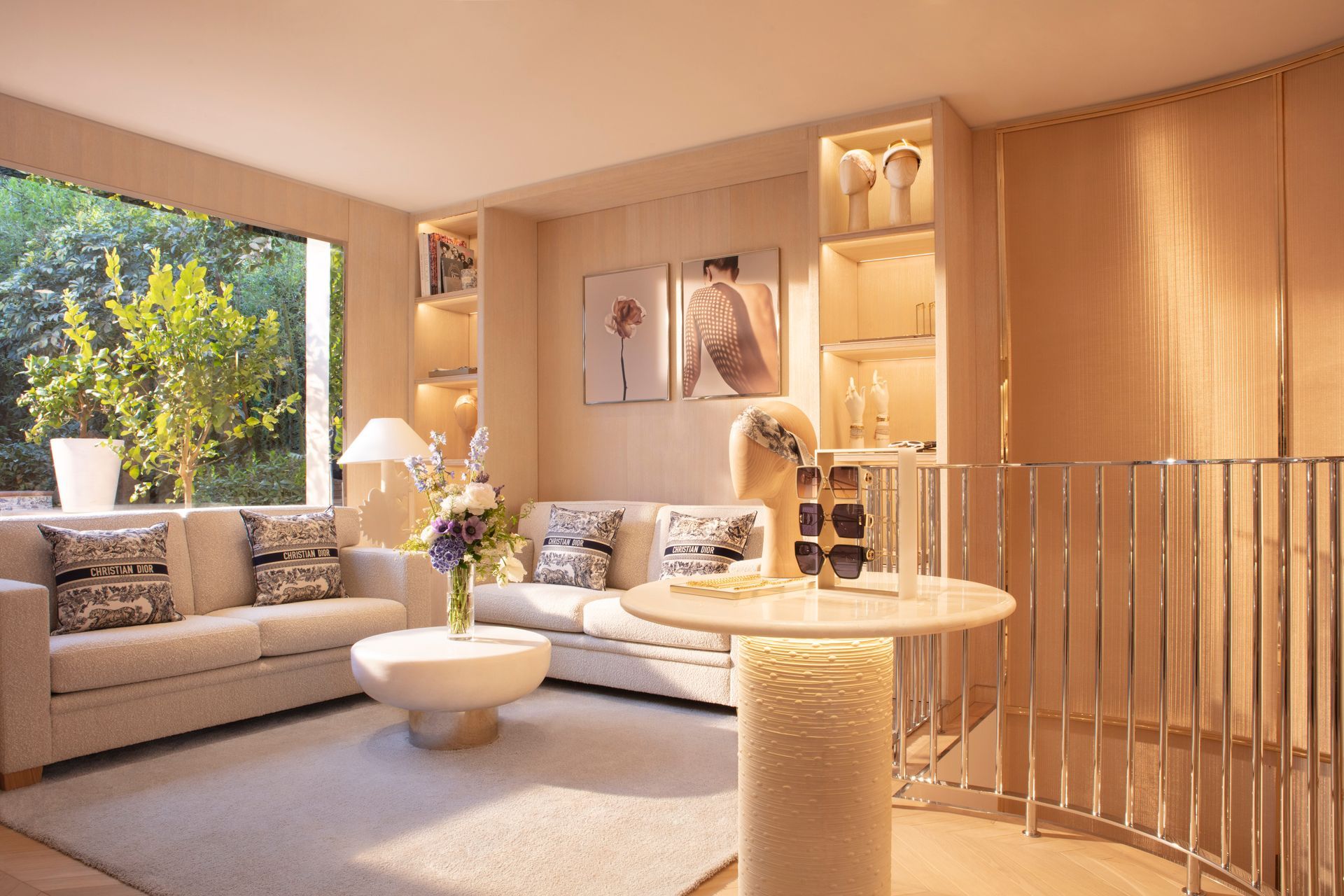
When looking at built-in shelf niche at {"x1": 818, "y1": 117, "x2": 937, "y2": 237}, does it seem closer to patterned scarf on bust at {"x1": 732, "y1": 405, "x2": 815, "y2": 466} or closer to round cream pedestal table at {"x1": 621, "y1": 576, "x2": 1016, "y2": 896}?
patterned scarf on bust at {"x1": 732, "y1": 405, "x2": 815, "y2": 466}

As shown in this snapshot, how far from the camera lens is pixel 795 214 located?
4.79 m

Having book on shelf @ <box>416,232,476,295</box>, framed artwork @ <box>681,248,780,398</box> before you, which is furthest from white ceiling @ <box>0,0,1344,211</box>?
book on shelf @ <box>416,232,476,295</box>

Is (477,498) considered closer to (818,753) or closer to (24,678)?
(24,678)

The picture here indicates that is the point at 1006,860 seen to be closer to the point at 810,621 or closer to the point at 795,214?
the point at 810,621

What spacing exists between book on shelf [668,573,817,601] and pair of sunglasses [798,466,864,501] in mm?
201

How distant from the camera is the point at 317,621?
12.7 feet

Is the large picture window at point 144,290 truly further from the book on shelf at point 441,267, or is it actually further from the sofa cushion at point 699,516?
the sofa cushion at point 699,516

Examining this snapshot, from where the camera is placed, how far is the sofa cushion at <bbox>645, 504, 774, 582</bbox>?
4418mm

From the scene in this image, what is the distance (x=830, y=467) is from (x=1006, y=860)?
139cm

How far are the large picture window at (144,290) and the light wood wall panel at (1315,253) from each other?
4.96 meters

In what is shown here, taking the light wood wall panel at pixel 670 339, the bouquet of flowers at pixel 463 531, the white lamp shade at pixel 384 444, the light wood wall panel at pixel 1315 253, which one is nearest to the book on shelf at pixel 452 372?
the light wood wall panel at pixel 670 339

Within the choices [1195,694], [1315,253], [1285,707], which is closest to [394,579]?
[1195,694]

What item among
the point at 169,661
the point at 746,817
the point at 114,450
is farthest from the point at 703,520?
the point at 114,450

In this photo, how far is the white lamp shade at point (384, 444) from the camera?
Result: 15.8 feet
